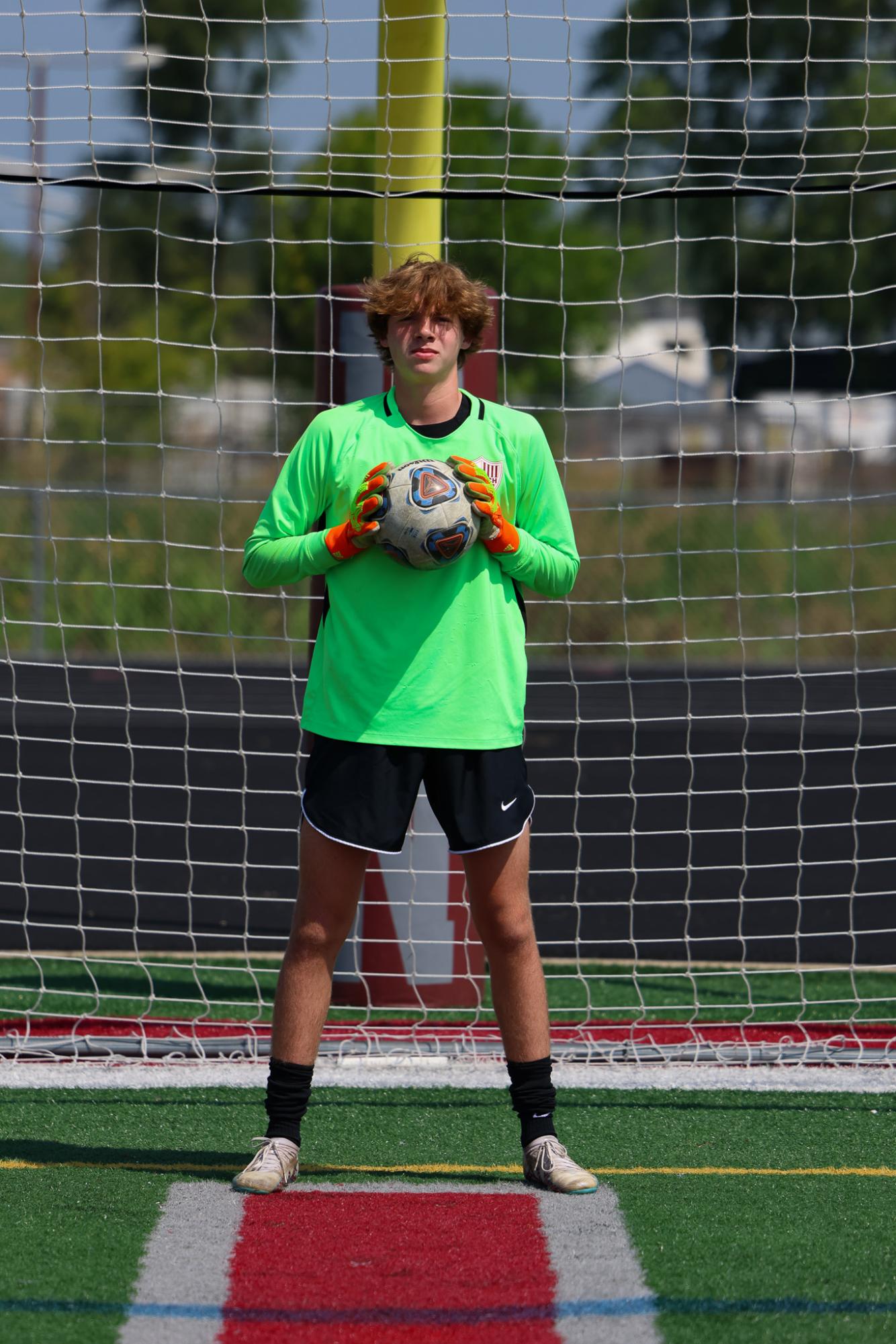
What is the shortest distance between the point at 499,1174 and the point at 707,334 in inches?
858

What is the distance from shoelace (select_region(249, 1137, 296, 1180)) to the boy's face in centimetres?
165

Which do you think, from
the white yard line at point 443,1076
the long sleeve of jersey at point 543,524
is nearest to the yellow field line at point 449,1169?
the white yard line at point 443,1076

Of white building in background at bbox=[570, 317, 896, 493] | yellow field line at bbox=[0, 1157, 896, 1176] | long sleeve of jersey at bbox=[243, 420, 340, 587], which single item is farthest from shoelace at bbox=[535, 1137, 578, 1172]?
white building in background at bbox=[570, 317, 896, 493]

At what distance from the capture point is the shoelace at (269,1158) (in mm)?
3352

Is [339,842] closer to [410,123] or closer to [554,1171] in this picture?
[554,1171]

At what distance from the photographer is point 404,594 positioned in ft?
10.7

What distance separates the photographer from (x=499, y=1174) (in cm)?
357

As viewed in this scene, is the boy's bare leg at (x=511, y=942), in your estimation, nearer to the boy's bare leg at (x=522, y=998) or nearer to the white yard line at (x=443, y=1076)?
the boy's bare leg at (x=522, y=998)

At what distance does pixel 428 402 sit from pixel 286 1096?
151 cm

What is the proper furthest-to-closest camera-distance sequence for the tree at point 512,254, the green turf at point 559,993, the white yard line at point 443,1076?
the tree at point 512,254 < the green turf at point 559,993 < the white yard line at point 443,1076

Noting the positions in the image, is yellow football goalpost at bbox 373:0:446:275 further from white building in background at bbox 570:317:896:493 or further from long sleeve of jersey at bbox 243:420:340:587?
white building in background at bbox 570:317:896:493

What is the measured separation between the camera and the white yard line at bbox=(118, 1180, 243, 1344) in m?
2.59

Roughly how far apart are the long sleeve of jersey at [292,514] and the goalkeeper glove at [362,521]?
63 mm

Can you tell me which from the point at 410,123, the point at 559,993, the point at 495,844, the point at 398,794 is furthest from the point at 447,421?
A: the point at 559,993
